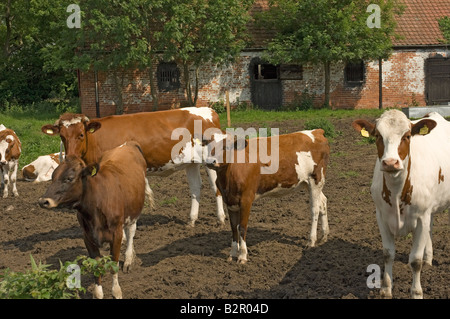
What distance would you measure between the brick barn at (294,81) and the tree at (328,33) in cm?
107

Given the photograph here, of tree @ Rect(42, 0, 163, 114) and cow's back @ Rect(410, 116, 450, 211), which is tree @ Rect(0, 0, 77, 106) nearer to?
tree @ Rect(42, 0, 163, 114)

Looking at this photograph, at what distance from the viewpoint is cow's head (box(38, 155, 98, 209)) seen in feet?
20.5

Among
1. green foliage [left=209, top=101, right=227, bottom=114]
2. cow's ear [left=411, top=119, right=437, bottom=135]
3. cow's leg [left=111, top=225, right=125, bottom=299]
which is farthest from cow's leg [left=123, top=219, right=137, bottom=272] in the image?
green foliage [left=209, top=101, right=227, bottom=114]

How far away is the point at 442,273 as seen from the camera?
7.05 m

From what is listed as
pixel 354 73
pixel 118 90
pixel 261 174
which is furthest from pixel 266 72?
pixel 261 174

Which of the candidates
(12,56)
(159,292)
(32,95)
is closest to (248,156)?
(159,292)

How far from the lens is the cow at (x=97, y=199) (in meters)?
6.35

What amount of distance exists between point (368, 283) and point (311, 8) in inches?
803

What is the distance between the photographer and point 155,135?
33.1 ft

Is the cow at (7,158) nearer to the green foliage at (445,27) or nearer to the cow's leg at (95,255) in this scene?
the cow's leg at (95,255)

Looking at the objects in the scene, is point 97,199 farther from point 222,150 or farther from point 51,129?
point 51,129

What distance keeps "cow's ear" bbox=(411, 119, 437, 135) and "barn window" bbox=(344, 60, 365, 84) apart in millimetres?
21925

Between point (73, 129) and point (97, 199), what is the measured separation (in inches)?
98.4
